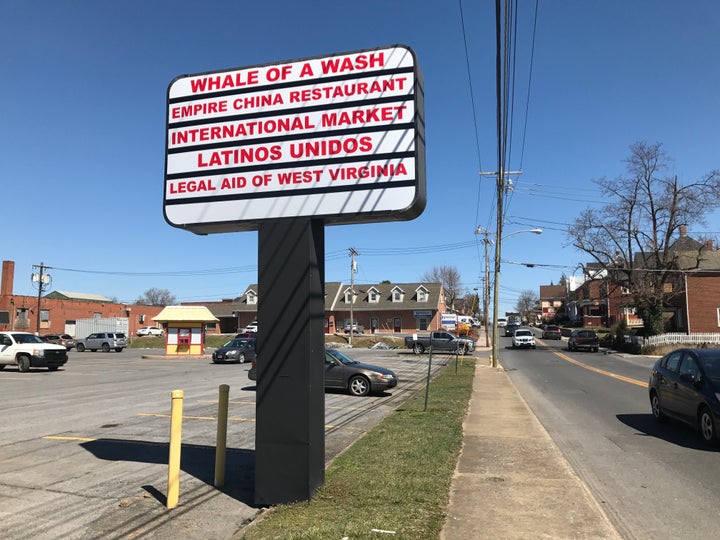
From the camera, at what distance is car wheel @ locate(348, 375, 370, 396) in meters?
15.0

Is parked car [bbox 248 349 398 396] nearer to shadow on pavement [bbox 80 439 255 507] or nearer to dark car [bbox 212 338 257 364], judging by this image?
shadow on pavement [bbox 80 439 255 507]

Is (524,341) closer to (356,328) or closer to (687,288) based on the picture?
(687,288)

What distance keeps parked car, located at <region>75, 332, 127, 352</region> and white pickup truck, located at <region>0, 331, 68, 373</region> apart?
23596 millimetres

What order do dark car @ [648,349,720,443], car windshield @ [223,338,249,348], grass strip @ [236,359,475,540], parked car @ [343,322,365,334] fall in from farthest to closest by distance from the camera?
parked car @ [343,322,365,334], car windshield @ [223,338,249,348], dark car @ [648,349,720,443], grass strip @ [236,359,475,540]

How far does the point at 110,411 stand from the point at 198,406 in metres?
1.90

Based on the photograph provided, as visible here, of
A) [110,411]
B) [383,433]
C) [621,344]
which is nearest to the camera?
[383,433]

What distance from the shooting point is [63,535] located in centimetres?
455

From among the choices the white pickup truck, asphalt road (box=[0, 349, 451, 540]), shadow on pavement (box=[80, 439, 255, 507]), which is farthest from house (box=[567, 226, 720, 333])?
shadow on pavement (box=[80, 439, 255, 507])

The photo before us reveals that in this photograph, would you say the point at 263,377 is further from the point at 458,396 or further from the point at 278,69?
the point at 458,396

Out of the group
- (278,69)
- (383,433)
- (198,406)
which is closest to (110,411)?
(198,406)

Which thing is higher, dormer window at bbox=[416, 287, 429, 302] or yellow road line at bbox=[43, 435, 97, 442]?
dormer window at bbox=[416, 287, 429, 302]

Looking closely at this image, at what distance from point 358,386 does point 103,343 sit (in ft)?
126

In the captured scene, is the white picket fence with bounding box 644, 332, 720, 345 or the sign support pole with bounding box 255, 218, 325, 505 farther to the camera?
the white picket fence with bounding box 644, 332, 720, 345

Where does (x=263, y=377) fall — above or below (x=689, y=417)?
above
